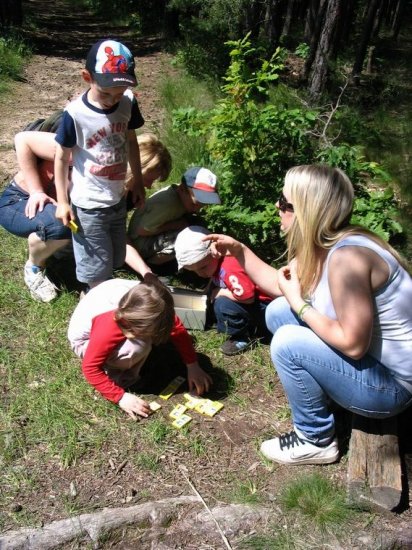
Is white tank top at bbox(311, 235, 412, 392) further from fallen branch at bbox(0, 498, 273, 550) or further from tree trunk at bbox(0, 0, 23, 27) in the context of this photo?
tree trunk at bbox(0, 0, 23, 27)

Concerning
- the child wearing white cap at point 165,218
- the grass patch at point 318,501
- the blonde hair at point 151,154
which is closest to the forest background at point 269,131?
the child wearing white cap at point 165,218

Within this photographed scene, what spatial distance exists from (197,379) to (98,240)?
96 centimetres

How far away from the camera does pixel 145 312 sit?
2.53 meters

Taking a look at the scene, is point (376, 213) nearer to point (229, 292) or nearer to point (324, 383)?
point (229, 292)

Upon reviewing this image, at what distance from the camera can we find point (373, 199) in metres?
3.79

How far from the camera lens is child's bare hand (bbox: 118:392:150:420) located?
2770mm

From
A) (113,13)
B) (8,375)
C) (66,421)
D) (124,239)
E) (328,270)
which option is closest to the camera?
(328,270)

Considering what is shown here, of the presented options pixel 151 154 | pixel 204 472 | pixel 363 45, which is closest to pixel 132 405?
pixel 204 472

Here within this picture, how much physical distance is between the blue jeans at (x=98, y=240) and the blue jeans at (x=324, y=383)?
125 centimetres

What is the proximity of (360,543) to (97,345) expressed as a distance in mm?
1387

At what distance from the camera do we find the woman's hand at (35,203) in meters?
3.42

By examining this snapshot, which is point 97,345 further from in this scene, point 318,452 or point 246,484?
point 318,452

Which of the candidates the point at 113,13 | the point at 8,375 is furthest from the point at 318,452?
the point at 113,13

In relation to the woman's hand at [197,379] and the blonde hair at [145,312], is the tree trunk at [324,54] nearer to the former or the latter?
the woman's hand at [197,379]
